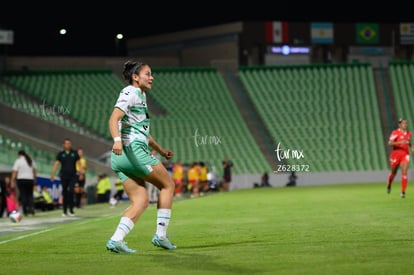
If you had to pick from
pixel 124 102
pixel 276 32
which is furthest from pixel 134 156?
pixel 276 32

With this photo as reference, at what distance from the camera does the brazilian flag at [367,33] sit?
68188mm

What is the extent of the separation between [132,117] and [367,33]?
191ft

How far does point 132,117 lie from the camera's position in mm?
11797

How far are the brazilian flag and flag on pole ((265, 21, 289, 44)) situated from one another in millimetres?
5694

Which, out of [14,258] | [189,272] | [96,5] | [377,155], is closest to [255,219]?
[14,258]

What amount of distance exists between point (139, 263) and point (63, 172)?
15.8 metres

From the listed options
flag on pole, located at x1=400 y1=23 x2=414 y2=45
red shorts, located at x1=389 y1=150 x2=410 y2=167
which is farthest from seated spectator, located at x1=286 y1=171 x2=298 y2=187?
red shorts, located at x1=389 y1=150 x2=410 y2=167

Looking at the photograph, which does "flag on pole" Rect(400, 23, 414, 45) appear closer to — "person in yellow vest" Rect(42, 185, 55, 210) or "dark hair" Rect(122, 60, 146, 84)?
"person in yellow vest" Rect(42, 185, 55, 210)

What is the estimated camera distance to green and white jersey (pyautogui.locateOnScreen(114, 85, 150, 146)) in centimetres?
1170

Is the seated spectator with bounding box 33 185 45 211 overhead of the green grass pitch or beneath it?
overhead

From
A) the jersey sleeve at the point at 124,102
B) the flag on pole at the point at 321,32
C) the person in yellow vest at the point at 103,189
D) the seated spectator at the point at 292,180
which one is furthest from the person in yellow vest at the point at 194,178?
the jersey sleeve at the point at 124,102

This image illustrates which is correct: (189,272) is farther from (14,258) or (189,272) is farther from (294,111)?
(294,111)

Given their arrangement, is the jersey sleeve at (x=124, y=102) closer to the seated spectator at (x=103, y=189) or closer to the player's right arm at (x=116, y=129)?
the player's right arm at (x=116, y=129)

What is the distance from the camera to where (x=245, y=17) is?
2714 inches
